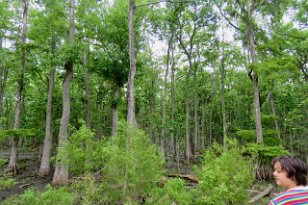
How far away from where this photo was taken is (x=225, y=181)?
6.44 m

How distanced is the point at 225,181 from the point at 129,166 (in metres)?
2.63

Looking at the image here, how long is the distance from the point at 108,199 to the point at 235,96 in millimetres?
24932

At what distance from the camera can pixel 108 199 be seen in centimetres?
728

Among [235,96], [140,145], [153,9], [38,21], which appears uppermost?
[153,9]

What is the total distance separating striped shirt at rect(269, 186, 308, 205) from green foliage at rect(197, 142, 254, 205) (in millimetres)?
4643

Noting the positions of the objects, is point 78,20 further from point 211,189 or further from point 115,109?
point 211,189

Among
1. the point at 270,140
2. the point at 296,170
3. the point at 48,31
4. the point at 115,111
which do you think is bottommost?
the point at 270,140

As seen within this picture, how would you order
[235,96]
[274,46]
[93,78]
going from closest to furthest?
1. [274,46]
2. [93,78]
3. [235,96]

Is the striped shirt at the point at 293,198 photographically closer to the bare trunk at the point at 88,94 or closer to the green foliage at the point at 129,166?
the green foliage at the point at 129,166

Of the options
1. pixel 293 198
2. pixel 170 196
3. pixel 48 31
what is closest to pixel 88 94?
pixel 48 31

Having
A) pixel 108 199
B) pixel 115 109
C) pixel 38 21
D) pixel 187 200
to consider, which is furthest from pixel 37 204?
pixel 38 21

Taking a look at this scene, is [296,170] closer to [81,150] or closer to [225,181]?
[225,181]

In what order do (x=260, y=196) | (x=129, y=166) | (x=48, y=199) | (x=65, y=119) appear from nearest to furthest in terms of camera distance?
(x=48, y=199) → (x=129, y=166) → (x=260, y=196) → (x=65, y=119)

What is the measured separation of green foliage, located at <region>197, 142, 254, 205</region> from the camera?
6.38 metres
